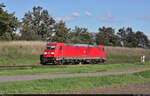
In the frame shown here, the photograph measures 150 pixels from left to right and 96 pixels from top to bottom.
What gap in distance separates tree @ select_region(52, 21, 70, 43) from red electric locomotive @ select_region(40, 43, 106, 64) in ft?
76.4

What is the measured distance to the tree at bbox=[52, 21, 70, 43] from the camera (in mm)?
71000

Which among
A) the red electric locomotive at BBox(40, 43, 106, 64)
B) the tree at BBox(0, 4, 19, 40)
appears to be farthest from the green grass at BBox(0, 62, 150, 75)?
the tree at BBox(0, 4, 19, 40)

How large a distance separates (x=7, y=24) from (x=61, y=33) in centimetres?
2426

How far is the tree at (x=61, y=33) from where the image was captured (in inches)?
2795

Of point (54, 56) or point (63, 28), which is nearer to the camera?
point (54, 56)

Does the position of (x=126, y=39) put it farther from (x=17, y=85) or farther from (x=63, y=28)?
(x=17, y=85)

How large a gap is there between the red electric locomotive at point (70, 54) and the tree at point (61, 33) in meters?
23.3

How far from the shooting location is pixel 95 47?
48.3 m

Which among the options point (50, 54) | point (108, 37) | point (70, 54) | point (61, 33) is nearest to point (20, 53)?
point (50, 54)

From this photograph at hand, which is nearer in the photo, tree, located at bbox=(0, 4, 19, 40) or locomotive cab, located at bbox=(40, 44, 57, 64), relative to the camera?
locomotive cab, located at bbox=(40, 44, 57, 64)

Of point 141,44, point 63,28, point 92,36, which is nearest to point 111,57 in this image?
point 63,28

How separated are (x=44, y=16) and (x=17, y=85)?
62.4m

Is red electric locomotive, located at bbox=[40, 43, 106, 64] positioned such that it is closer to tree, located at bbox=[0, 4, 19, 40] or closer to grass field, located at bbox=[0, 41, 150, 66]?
grass field, located at bbox=[0, 41, 150, 66]

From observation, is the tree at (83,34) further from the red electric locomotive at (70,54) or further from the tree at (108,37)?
the red electric locomotive at (70,54)
